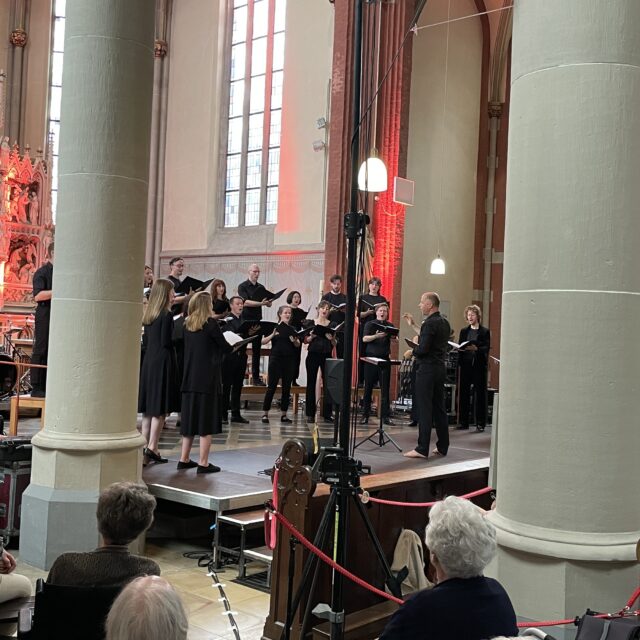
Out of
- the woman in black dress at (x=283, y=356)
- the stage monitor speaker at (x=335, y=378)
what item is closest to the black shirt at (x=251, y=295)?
the woman in black dress at (x=283, y=356)

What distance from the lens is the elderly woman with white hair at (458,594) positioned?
247 cm

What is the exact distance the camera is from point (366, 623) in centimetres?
460

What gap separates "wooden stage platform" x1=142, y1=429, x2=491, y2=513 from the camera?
19.2ft

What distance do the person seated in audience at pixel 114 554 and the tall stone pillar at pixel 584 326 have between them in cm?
143

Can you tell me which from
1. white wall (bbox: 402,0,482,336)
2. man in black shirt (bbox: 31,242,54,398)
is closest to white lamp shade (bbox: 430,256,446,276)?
white wall (bbox: 402,0,482,336)

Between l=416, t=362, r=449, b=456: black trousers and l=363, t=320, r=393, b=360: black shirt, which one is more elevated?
l=363, t=320, r=393, b=360: black shirt

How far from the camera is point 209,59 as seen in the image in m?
20.2

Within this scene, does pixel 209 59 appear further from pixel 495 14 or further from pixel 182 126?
pixel 495 14

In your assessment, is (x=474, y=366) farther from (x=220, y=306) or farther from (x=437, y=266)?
(x=437, y=266)

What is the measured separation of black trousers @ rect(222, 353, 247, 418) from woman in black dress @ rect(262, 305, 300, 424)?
1.43ft

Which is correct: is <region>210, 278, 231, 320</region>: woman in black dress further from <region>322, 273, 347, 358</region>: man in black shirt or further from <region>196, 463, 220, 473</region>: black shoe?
<region>196, 463, 220, 473</region>: black shoe

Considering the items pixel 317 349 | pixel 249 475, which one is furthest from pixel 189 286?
pixel 249 475

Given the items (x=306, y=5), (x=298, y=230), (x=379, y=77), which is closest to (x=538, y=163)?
(x=379, y=77)

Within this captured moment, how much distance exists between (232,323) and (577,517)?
790 cm
